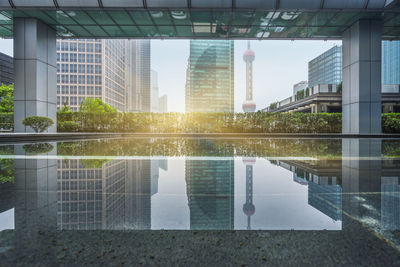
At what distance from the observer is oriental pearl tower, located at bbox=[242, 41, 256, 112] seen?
174 m

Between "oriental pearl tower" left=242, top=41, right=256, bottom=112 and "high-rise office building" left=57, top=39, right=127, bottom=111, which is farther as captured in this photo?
"oriental pearl tower" left=242, top=41, right=256, bottom=112

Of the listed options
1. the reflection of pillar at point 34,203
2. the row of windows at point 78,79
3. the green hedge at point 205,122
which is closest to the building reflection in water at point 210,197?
the reflection of pillar at point 34,203

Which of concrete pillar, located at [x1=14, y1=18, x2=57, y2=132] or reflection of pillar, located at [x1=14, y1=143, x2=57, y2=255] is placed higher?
A: concrete pillar, located at [x1=14, y1=18, x2=57, y2=132]

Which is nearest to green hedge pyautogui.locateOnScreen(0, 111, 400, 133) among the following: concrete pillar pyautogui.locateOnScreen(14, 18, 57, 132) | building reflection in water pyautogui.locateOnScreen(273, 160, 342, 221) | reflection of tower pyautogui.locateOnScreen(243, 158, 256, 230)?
concrete pillar pyautogui.locateOnScreen(14, 18, 57, 132)

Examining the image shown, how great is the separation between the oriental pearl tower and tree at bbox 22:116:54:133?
6487 inches

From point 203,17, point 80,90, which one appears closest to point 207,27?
point 203,17

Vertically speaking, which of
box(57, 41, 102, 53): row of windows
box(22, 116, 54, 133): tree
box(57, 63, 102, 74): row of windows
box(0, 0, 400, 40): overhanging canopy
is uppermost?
box(57, 41, 102, 53): row of windows

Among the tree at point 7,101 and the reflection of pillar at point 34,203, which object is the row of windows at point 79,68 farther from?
the reflection of pillar at point 34,203

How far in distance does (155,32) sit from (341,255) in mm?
16874

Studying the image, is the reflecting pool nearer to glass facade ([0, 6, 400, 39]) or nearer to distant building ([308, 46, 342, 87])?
glass facade ([0, 6, 400, 39])

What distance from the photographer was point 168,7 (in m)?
11.8

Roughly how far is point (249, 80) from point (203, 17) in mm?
170199

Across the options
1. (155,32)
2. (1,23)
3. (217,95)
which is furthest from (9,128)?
(217,95)

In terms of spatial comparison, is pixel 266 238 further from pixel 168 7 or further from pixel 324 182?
pixel 168 7
